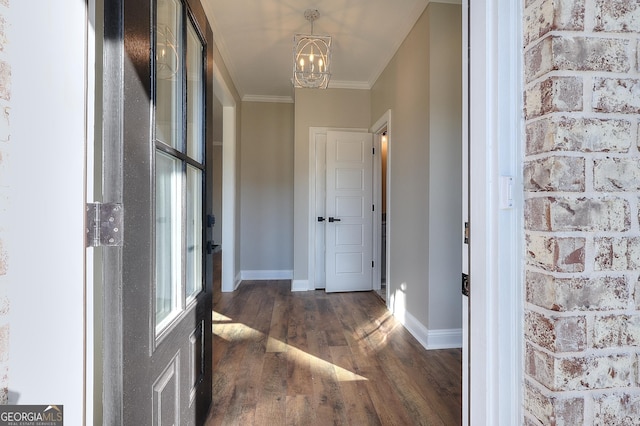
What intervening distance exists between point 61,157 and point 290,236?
4.21m

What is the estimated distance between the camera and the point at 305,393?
1.86m

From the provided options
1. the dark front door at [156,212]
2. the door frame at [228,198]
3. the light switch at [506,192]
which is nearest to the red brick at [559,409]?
the light switch at [506,192]

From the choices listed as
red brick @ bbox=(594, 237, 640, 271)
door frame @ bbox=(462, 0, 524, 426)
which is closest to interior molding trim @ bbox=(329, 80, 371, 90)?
door frame @ bbox=(462, 0, 524, 426)

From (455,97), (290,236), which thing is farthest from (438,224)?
(290,236)

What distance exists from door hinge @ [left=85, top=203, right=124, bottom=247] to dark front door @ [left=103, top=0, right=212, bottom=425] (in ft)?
0.07

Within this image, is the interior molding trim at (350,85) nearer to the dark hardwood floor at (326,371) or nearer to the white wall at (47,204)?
the dark hardwood floor at (326,371)

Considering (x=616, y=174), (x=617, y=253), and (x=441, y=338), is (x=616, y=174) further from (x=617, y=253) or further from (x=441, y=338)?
(x=441, y=338)

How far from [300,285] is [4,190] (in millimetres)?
3800

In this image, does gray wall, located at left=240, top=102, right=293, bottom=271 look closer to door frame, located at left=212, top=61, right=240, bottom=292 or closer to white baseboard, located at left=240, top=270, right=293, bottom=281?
white baseboard, located at left=240, top=270, right=293, bottom=281

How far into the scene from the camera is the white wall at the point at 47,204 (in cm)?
58

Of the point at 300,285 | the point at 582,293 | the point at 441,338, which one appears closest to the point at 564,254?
the point at 582,293

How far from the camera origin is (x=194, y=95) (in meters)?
1.45

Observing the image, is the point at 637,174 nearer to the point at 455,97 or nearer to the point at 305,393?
the point at 305,393

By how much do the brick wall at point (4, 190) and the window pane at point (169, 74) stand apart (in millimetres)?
472
